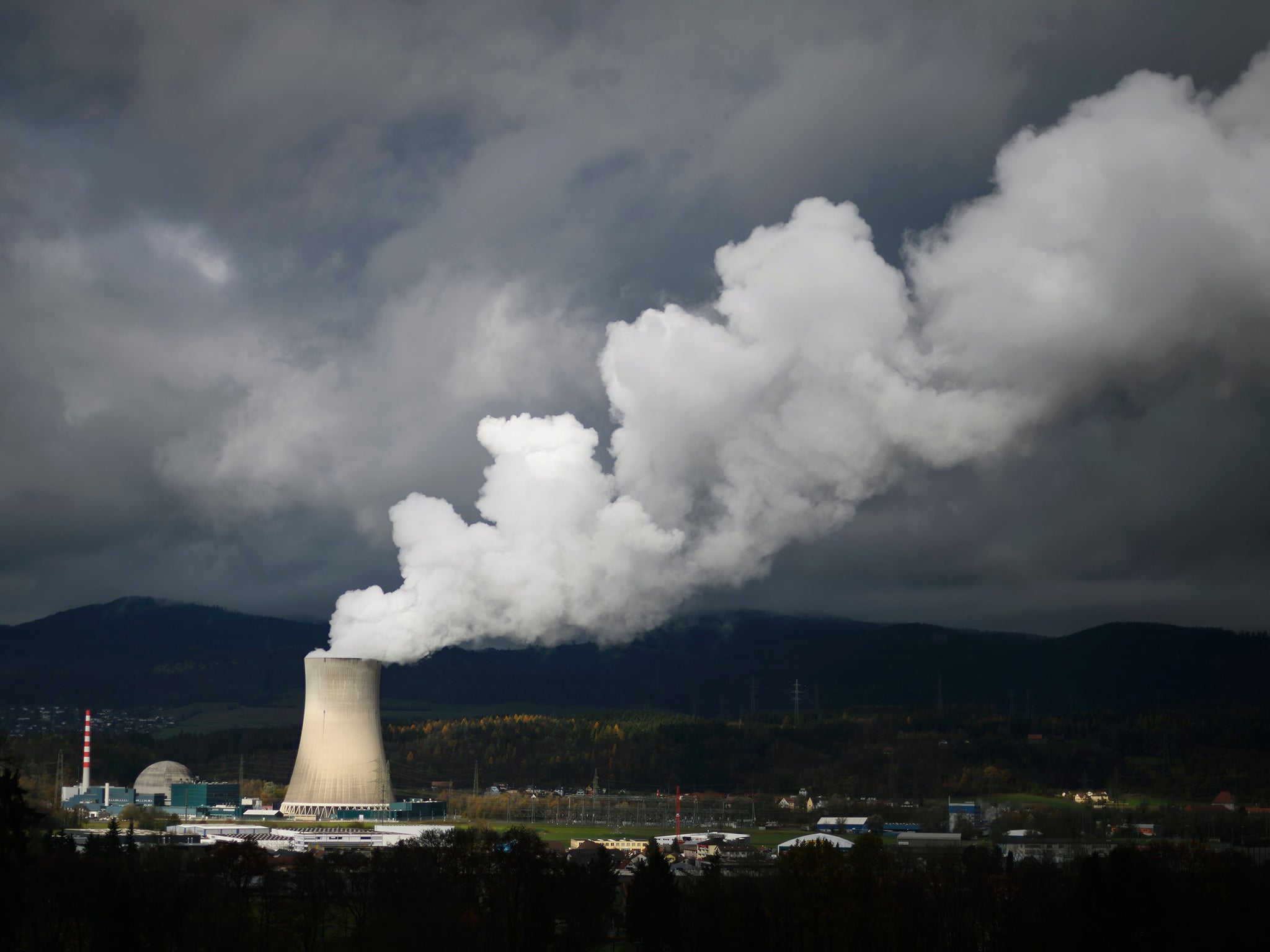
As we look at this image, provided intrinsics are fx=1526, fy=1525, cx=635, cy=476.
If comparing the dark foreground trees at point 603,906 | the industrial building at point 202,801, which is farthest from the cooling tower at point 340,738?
the industrial building at point 202,801

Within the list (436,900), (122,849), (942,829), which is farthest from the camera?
(942,829)

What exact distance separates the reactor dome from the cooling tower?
33570mm

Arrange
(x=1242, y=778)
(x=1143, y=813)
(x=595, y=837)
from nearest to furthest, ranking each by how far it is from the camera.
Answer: (x=595, y=837) → (x=1143, y=813) → (x=1242, y=778)

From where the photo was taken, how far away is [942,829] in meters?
93.1

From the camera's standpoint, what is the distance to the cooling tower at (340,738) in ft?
238

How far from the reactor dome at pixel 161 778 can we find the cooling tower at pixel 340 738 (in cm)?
3357

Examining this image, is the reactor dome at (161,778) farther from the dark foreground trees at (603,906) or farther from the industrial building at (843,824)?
the dark foreground trees at (603,906)

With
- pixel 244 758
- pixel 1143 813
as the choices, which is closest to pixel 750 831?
pixel 1143 813

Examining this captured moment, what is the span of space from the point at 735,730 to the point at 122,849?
300 ft

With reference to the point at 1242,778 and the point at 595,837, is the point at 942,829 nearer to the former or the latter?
the point at 595,837

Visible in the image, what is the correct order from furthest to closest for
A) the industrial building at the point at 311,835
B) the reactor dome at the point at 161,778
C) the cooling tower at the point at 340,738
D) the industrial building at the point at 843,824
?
the reactor dome at the point at 161,778
the industrial building at the point at 843,824
the industrial building at the point at 311,835
the cooling tower at the point at 340,738

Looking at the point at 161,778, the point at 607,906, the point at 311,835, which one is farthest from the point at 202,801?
the point at 607,906

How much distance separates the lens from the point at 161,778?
112312 millimetres

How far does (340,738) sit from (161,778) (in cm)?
4432
